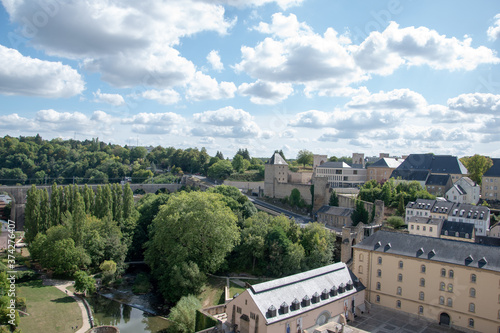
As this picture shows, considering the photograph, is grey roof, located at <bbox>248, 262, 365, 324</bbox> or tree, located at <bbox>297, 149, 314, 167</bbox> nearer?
grey roof, located at <bbox>248, 262, 365, 324</bbox>

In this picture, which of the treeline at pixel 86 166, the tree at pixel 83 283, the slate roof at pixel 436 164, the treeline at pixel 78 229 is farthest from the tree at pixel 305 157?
the tree at pixel 83 283

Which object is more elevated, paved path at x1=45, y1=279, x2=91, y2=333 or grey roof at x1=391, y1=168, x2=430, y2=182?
grey roof at x1=391, y1=168, x2=430, y2=182

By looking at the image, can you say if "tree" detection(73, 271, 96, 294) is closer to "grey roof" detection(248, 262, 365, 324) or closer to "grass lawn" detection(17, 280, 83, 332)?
"grass lawn" detection(17, 280, 83, 332)

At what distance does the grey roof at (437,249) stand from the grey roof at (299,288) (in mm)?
3701

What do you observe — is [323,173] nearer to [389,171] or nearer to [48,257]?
[389,171]

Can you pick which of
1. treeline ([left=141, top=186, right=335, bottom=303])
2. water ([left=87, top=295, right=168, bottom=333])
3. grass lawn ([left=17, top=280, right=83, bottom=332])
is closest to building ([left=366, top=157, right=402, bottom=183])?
treeline ([left=141, top=186, right=335, bottom=303])

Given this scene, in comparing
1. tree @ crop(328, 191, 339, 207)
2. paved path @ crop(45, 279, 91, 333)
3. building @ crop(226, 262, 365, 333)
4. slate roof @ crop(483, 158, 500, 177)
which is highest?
slate roof @ crop(483, 158, 500, 177)

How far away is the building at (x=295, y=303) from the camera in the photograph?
21141 mm

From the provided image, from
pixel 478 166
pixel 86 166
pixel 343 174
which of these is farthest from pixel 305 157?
pixel 86 166

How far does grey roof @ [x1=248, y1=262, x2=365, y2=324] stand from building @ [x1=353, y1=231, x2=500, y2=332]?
7.21 ft

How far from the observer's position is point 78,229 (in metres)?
35.7

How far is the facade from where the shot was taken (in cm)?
6367

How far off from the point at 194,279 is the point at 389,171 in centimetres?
4636

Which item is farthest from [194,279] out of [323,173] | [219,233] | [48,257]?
[323,173]
